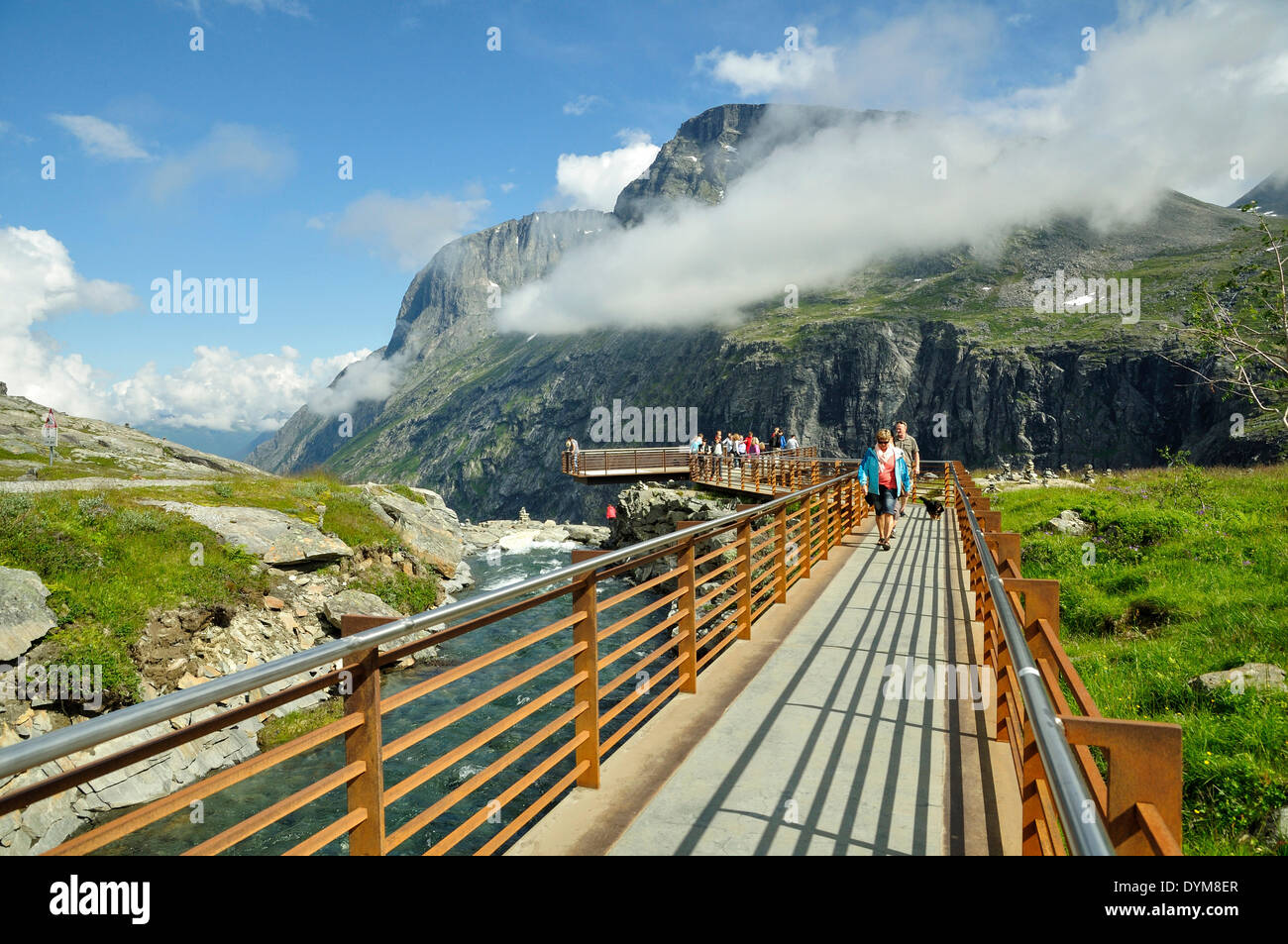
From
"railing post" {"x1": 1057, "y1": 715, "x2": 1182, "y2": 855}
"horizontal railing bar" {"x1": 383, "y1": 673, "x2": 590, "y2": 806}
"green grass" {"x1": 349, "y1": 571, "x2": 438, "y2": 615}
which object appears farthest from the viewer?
"green grass" {"x1": 349, "y1": 571, "x2": 438, "y2": 615}

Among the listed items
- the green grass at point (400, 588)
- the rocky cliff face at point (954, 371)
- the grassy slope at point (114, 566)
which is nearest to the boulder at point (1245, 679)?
the grassy slope at point (114, 566)

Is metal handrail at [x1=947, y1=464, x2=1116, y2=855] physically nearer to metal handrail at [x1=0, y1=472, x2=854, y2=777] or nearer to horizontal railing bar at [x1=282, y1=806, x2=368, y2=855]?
metal handrail at [x1=0, y1=472, x2=854, y2=777]

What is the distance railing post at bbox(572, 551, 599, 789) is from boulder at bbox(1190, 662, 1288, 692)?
556 centimetres

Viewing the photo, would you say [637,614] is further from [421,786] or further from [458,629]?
[421,786]

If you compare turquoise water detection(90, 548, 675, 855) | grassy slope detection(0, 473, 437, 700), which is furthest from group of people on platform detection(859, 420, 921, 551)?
grassy slope detection(0, 473, 437, 700)

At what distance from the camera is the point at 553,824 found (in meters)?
3.87

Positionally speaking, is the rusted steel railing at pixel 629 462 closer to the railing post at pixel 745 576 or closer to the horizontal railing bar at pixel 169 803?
the railing post at pixel 745 576

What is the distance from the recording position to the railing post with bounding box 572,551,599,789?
426cm

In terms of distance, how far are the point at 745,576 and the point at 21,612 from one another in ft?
35.0

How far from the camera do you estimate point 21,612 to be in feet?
33.3

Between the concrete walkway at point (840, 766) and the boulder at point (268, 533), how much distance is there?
13082 mm

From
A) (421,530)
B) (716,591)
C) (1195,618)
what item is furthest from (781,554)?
(421,530)

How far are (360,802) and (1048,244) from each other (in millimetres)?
174485

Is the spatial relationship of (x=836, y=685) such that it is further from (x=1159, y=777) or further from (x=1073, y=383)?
(x=1073, y=383)
